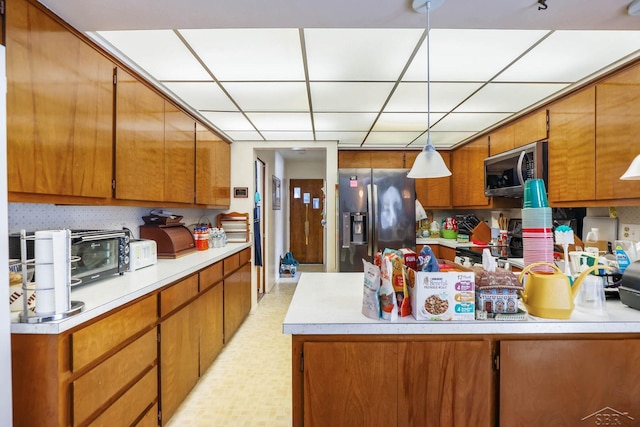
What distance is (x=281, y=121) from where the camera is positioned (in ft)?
10.4

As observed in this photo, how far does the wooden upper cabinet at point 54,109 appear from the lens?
1217mm

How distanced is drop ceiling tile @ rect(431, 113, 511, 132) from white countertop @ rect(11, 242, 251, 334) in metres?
2.60

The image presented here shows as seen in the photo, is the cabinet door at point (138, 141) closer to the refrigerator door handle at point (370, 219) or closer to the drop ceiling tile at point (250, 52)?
the drop ceiling tile at point (250, 52)

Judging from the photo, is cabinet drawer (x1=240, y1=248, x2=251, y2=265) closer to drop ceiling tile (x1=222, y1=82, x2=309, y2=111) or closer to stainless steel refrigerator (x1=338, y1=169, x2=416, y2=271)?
stainless steel refrigerator (x1=338, y1=169, x2=416, y2=271)

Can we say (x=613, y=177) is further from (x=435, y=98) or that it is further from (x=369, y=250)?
(x=369, y=250)

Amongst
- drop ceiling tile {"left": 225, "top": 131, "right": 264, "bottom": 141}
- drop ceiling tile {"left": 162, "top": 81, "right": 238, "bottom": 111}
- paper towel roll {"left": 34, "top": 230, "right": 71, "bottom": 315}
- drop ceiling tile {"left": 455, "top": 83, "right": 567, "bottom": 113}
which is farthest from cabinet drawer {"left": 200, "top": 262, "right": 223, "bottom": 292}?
drop ceiling tile {"left": 455, "top": 83, "right": 567, "bottom": 113}

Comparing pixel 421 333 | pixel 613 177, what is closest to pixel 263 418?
pixel 421 333

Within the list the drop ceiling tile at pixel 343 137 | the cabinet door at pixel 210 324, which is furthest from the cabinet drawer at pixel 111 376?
the drop ceiling tile at pixel 343 137

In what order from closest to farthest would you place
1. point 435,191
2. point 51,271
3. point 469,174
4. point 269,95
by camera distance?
point 51,271 < point 269,95 < point 469,174 < point 435,191

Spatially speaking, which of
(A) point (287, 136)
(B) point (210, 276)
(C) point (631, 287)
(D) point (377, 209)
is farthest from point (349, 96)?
(C) point (631, 287)

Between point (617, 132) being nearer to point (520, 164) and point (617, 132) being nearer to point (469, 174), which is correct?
point (520, 164)

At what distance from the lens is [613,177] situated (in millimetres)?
2057

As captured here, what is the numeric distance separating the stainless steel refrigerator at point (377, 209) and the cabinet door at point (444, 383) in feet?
8.34

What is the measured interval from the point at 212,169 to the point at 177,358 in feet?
6.48
